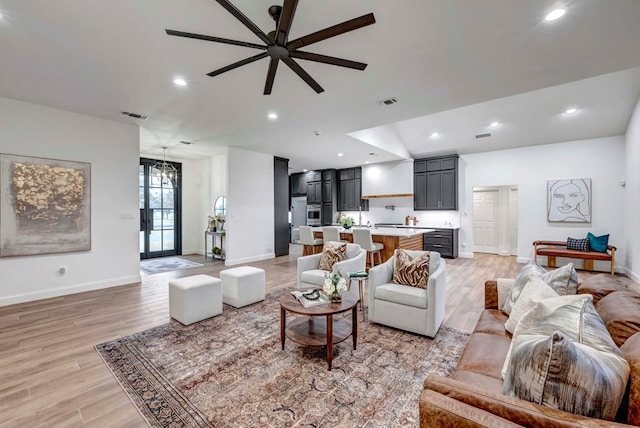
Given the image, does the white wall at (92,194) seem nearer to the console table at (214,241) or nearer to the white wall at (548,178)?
the console table at (214,241)

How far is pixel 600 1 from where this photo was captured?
2090 millimetres

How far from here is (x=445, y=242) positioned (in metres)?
7.61

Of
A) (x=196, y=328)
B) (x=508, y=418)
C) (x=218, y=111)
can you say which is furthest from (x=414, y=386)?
(x=218, y=111)

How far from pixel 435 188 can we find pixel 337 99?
17.0 feet

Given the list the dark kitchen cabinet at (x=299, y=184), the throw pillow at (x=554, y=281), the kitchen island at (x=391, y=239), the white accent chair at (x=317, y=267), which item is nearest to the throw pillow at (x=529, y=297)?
the throw pillow at (x=554, y=281)

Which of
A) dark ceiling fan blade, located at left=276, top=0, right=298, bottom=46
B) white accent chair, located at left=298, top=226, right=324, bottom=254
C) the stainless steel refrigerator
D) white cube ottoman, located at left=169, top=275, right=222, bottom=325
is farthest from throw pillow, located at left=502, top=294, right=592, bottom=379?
the stainless steel refrigerator

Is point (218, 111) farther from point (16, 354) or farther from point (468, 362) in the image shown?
point (468, 362)

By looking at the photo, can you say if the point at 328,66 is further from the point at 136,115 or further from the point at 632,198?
the point at 632,198

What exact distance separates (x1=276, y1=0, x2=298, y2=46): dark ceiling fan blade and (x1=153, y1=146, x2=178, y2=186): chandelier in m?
6.42

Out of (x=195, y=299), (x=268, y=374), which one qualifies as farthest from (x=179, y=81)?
(x=268, y=374)

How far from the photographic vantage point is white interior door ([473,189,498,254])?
8.25 metres

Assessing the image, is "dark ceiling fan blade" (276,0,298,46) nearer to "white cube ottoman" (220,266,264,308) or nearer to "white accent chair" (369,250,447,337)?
"white accent chair" (369,250,447,337)

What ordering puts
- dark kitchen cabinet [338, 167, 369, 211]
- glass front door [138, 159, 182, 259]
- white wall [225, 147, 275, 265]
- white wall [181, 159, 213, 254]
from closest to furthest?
white wall [225, 147, 275, 265]
glass front door [138, 159, 182, 259]
white wall [181, 159, 213, 254]
dark kitchen cabinet [338, 167, 369, 211]

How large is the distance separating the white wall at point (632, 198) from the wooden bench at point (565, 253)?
272 millimetres
